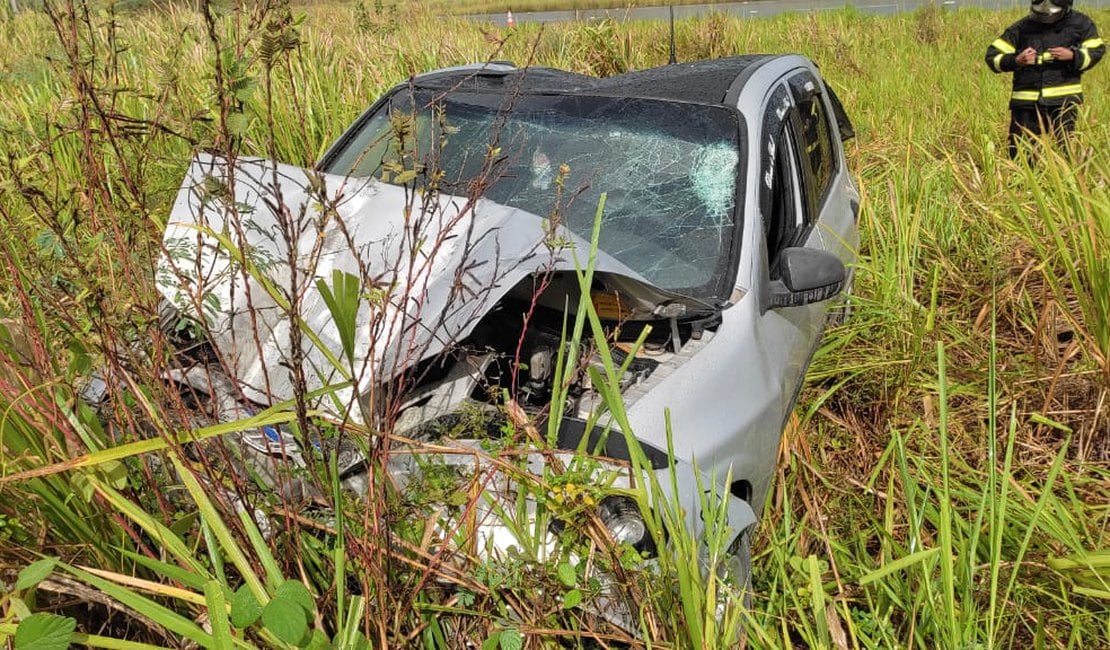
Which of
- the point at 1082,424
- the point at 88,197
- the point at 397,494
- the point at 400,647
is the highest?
the point at 88,197

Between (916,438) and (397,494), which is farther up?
(397,494)

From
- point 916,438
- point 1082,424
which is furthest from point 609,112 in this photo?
point 1082,424

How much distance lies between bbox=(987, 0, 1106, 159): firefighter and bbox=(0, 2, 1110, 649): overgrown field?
99.7 inches

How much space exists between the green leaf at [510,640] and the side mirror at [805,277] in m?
1.25

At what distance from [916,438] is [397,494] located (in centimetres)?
182

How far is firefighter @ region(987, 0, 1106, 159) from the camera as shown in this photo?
5336 mm

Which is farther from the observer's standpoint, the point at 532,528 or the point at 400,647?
the point at 532,528

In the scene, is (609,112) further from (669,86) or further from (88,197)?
(88,197)

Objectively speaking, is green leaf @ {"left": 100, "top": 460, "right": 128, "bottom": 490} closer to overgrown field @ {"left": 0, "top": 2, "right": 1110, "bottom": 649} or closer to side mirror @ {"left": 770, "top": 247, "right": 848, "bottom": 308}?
overgrown field @ {"left": 0, "top": 2, "right": 1110, "bottom": 649}

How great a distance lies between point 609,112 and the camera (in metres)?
2.73

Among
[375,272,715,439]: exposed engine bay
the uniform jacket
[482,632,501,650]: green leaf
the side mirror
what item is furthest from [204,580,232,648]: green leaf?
the uniform jacket

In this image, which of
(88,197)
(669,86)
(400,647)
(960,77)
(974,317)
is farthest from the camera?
(960,77)

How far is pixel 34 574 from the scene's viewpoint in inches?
46.6

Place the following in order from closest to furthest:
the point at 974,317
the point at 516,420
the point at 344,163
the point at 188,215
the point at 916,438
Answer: the point at 516,420
the point at 188,215
the point at 916,438
the point at 344,163
the point at 974,317
